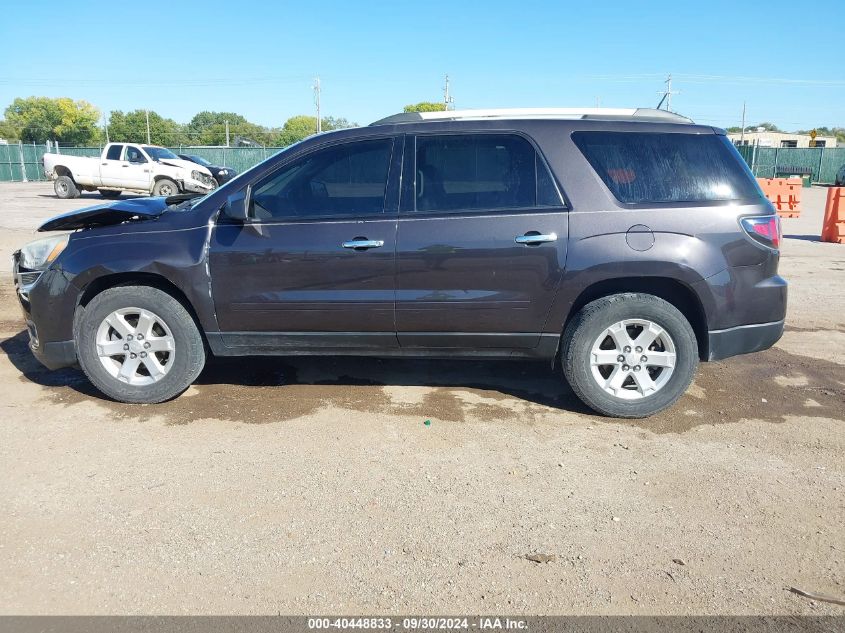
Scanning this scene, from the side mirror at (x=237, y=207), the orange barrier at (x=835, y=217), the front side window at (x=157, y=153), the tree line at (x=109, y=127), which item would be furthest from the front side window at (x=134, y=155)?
the tree line at (x=109, y=127)

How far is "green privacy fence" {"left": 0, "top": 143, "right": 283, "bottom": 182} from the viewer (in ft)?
121

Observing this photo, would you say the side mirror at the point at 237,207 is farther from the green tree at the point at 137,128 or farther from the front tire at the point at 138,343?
the green tree at the point at 137,128

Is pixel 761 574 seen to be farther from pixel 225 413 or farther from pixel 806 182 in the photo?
pixel 806 182

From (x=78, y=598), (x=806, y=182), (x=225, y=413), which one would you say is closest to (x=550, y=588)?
(x=78, y=598)

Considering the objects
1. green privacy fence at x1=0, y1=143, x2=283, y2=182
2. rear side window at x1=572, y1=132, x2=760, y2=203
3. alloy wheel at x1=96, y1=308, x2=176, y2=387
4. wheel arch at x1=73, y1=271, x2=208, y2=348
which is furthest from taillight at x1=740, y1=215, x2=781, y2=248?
green privacy fence at x1=0, y1=143, x2=283, y2=182

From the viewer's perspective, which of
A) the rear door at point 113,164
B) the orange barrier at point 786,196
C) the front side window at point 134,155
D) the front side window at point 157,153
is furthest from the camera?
the rear door at point 113,164

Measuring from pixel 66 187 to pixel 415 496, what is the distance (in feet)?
76.5

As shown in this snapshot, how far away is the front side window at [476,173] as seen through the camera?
4.27m

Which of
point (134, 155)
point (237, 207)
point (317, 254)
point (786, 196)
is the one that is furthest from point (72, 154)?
point (317, 254)

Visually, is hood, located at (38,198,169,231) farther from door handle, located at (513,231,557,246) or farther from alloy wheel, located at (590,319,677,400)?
alloy wheel, located at (590,319,677,400)

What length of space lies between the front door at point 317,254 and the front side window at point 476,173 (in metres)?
0.24

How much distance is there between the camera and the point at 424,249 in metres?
4.24

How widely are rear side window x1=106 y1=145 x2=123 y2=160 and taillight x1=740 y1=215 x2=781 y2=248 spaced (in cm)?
2112

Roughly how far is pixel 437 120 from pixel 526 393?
2044 millimetres
